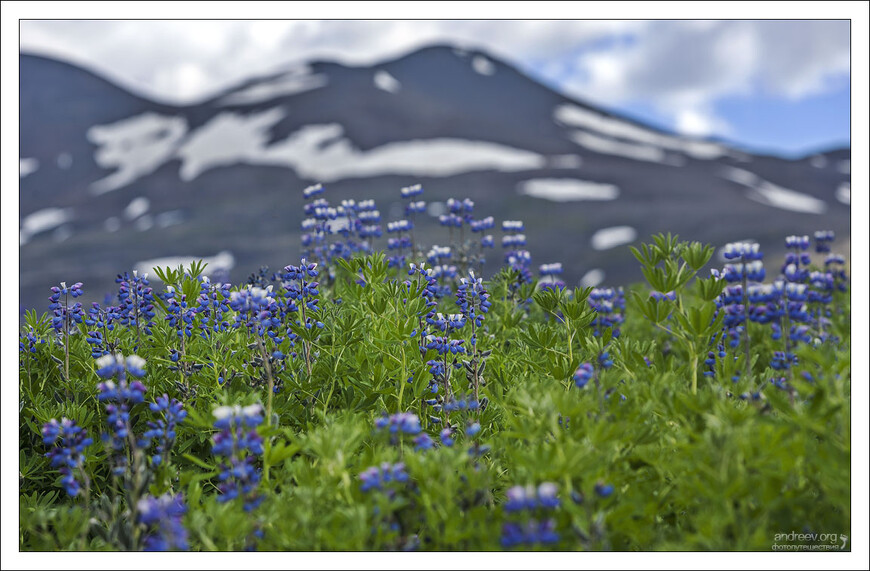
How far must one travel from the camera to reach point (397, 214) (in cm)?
609

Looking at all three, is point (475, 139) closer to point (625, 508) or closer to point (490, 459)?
point (490, 459)

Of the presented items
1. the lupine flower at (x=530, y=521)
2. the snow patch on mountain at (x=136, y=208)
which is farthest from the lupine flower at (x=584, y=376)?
the snow patch on mountain at (x=136, y=208)

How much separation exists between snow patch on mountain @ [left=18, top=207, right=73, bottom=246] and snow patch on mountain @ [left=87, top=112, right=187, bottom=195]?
1.25 m

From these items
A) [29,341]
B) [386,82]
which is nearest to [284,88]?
[386,82]

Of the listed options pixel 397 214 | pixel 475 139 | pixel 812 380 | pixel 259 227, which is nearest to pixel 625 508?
pixel 812 380

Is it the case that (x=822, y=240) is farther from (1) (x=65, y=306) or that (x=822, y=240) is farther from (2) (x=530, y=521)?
(1) (x=65, y=306)

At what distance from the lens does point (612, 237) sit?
10008mm

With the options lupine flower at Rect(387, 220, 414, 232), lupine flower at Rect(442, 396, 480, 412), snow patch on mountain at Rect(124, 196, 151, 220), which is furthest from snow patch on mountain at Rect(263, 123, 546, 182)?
lupine flower at Rect(442, 396, 480, 412)

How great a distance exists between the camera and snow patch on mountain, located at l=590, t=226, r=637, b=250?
9.82 meters

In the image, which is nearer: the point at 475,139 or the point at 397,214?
the point at 397,214

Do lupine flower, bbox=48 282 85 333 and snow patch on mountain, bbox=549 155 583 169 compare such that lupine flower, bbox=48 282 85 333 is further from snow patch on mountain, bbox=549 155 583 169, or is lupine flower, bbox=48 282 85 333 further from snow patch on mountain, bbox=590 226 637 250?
snow patch on mountain, bbox=549 155 583 169

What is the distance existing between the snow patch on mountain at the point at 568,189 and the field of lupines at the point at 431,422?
6263 mm

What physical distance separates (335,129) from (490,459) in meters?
9.87

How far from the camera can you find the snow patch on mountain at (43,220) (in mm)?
10062
